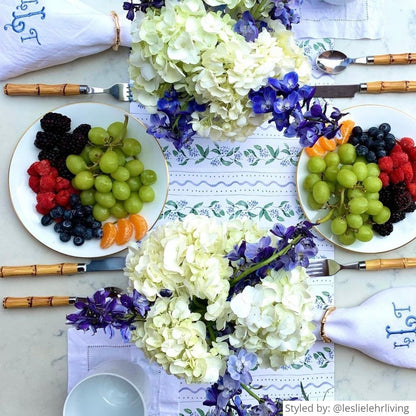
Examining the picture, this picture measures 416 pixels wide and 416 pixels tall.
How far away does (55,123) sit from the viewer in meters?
0.91

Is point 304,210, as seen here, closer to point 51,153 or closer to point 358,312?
point 358,312

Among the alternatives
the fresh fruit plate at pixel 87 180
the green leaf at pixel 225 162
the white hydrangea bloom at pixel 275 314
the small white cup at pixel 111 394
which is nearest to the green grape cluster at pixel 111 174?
the fresh fruit plate at pixel 87 180

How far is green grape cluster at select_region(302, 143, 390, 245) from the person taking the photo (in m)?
0.89

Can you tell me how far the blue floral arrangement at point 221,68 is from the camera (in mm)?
649

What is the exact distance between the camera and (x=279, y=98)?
2.20 ft

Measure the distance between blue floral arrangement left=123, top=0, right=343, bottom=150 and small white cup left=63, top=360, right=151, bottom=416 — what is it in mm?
363

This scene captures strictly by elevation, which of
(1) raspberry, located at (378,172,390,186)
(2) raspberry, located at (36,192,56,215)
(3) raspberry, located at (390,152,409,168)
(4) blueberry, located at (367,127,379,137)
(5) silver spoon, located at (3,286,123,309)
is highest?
(4) blueberry, located at (367,127,379,137)

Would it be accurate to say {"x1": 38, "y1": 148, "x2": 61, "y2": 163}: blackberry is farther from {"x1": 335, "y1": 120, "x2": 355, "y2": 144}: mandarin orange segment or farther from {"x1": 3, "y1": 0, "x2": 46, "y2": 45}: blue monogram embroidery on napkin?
{"x1": 335, "y1": 120, "x2": 355, "y2": 144}: mandarin orange segment

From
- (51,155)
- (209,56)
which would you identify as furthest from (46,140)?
(209,56)

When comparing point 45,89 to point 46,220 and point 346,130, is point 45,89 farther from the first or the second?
point 346,130

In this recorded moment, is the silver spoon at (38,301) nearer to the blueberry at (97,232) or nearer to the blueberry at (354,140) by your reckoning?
the blueberry at (97,232)

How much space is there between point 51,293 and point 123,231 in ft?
0.57

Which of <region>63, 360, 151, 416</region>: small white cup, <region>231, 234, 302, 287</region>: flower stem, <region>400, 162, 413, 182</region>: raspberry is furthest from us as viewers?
<region>400, 162, 413, 182</region>: raspberry

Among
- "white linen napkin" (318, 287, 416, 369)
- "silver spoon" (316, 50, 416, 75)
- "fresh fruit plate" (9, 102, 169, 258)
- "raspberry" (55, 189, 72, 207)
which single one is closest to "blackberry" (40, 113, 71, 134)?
"fresh fruit plate" (9, 102, 169, 258)
